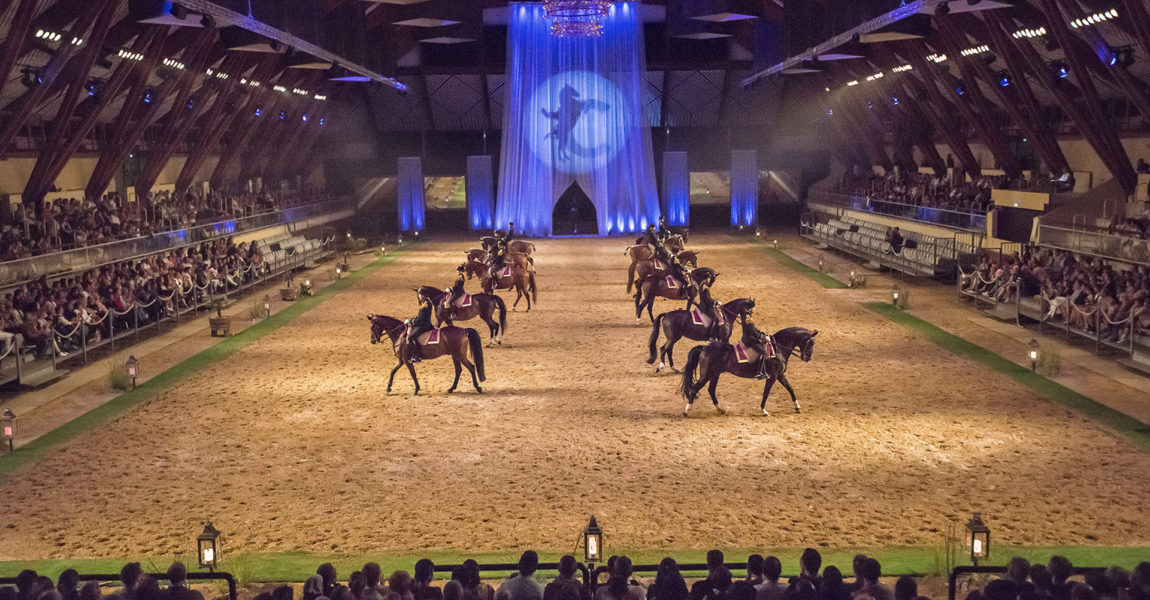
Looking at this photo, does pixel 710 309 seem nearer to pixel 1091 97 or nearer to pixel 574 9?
pixel 574 9

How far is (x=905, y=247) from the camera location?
3531 centimetres

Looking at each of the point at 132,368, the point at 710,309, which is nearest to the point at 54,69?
the point at 132,368

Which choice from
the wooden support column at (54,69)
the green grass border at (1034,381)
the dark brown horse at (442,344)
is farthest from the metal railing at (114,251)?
the green grass border at (1034,381)

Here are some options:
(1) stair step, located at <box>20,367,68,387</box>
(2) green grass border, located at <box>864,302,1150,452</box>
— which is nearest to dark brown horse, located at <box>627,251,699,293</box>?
(2) green grass border, located at <box>864,302,1150,452</box>

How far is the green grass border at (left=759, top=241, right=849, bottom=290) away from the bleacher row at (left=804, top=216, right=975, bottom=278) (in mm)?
2329

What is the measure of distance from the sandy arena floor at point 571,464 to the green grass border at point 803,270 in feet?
38.1

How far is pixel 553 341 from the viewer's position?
75.0ft

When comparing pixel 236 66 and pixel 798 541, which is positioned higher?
pixel 236 66

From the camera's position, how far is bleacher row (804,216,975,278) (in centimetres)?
3238

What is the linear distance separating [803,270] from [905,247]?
3670 mm

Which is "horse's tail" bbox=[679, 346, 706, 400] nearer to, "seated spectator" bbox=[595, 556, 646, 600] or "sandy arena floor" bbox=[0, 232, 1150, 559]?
"sandy arena floor" bbox=[0, 232, 1150, 559]

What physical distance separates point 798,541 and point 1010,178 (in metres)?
29.6

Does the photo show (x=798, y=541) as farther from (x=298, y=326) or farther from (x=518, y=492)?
(x=298, y=326)

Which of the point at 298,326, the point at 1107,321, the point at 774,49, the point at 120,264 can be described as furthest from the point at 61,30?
the point at 774,49
